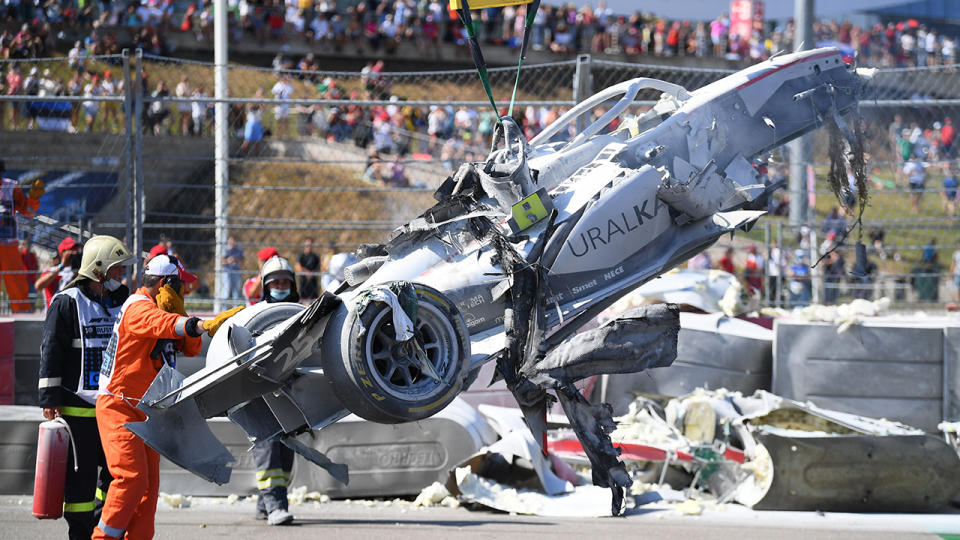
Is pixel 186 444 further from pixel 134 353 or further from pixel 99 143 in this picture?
pixel 99 143

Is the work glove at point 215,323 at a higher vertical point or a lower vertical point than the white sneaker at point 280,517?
higher

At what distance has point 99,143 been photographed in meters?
9.84

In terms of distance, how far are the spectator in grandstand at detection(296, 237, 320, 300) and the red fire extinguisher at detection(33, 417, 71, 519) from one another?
411 cm

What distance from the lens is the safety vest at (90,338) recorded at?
614cm

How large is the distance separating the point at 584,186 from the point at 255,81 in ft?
25.3

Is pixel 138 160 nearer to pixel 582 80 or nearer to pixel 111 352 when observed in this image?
pixel 111 352

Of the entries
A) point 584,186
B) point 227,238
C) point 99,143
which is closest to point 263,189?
point 227,238

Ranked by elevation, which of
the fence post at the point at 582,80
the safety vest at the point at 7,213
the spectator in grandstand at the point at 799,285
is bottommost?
the spectator in grandstand at the point at 799,285

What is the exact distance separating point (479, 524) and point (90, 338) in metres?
2.85

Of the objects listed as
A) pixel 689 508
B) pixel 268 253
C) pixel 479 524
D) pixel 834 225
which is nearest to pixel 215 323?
pixel 268 253

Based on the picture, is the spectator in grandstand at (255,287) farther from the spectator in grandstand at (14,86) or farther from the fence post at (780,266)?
the fence post at (780,266)

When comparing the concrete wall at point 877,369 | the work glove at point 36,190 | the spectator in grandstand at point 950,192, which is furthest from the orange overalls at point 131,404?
the spectator in grandstand at point 950,192

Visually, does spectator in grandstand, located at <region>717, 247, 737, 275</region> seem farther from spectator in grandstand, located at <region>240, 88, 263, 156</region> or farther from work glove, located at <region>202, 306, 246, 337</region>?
work glove, located at <region>202, 306, 246, 337</region>

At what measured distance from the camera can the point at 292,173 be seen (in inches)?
389
